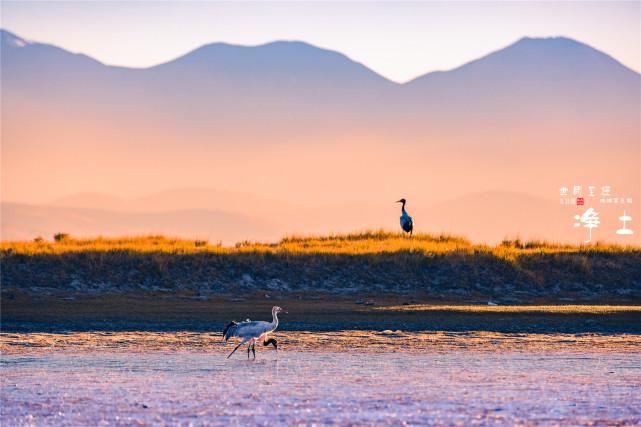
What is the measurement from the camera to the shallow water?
542 inches

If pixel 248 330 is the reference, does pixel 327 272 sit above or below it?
above

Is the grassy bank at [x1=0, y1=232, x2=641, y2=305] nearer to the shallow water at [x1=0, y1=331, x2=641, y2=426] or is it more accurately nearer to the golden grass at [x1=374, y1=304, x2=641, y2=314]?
the golden grass at [x1=374, y1=304, x2=641, y2=314]

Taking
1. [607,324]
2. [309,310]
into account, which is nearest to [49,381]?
[309,310]

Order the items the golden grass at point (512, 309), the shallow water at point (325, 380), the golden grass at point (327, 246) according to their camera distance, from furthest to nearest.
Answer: the golden grass at point (327, 246) → the golden grass at point (512, 309) → the shallow water at point (325, 380)

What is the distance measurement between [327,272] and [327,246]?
5455 millimetres

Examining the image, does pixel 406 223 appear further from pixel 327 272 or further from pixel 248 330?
pixel 248 330

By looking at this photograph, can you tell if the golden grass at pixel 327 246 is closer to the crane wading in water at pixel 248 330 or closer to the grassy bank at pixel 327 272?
the grassy bank at pixel 327 272

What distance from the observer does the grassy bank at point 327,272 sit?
3406 centimetres

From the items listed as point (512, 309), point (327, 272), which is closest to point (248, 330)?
point (512, 309)

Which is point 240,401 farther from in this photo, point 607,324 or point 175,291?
point 175,291

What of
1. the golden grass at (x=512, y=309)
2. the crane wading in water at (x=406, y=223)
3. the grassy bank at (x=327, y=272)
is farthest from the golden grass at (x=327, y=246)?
the golden grass at (x=512, y=309)

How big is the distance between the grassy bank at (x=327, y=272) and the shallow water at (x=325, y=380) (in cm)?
1121

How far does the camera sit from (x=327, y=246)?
41312mm

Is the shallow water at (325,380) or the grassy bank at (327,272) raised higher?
the grassy bank at (327,272)
